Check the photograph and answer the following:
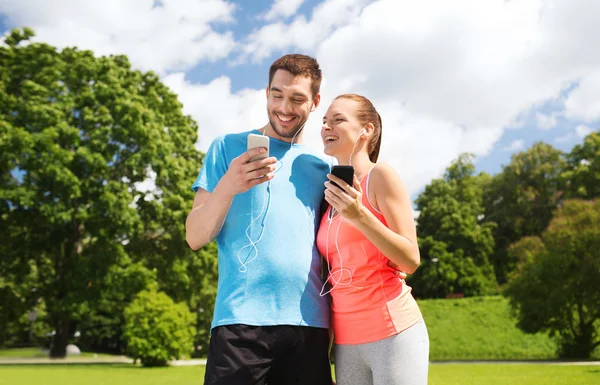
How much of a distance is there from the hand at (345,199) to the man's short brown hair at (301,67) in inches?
26.7

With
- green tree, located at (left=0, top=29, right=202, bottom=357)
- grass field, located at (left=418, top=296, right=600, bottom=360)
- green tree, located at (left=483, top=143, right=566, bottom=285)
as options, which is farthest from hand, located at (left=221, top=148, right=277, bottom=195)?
green tree, located at (left=483, top=143, right=566, bottom=285)

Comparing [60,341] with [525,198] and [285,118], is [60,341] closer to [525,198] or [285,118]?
[285,118]

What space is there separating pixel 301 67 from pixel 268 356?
148 centimetres

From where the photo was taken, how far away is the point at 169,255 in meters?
23.8

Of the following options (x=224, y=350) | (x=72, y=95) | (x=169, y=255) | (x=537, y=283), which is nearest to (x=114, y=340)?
(x=169, y=255)

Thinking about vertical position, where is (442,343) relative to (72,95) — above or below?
below

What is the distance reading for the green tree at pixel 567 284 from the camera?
22.9 m

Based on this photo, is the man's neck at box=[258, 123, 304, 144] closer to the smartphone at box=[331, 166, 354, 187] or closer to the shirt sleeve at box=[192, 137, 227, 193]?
the shirt sleeve at box=[192, 137, 227, 193]

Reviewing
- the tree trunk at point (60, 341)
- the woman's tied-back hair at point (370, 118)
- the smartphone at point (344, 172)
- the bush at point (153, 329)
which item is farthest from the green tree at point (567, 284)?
the smartphone at point (344, 172)

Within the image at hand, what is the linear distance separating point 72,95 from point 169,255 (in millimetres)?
7568

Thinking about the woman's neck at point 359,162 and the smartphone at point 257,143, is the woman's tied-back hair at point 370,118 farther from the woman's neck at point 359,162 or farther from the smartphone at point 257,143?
the smartphone at point 257,143

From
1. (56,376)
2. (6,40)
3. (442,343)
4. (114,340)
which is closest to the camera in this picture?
(56,376)

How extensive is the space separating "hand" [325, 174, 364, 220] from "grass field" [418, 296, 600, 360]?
Answer: 2697 centimetres

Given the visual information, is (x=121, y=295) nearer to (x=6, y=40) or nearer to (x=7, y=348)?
(x=6, y=40)
